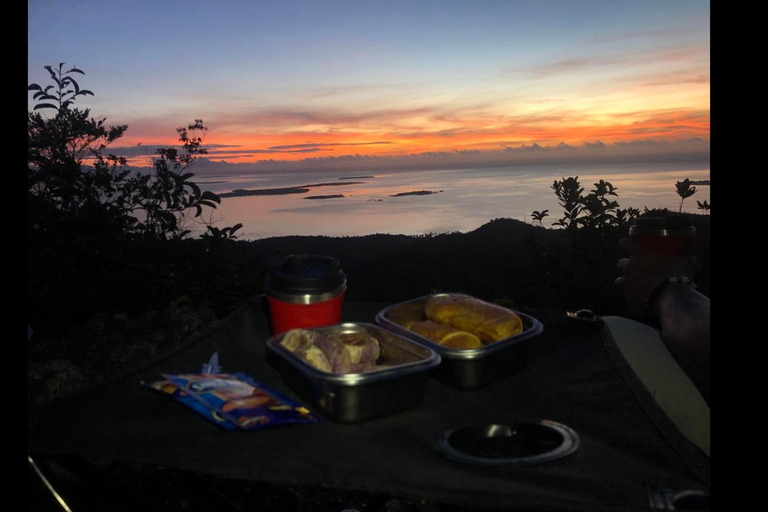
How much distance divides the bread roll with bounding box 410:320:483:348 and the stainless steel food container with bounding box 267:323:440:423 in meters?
0.11

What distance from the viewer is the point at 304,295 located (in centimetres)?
194

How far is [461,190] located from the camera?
20.0 metres

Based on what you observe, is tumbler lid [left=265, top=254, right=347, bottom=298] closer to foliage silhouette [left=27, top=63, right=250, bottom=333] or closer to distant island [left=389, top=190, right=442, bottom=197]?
foliage silhouette [left=27, top=63, right=250, bottom=333]

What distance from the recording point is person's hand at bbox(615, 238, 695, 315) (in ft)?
7.50

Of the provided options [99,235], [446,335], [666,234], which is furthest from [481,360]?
[99,235]

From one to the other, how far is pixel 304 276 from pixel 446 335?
1.74 ft

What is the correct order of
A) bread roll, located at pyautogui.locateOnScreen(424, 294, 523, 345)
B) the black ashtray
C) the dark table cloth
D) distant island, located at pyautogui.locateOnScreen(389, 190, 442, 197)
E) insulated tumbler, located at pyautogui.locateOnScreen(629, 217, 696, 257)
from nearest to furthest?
the dark table cloth < the black ashtray < bread roll, located at pyautogui.locateOnScreen(424, 294, 523, 345) < insulated tumbler, located at pyautogui.locateOnScreen(629, 217, 696, 257) < distant island, located at pyautogui.locateOnScreen(389, 190, 442, 197)

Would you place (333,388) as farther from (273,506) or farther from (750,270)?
(273,506)

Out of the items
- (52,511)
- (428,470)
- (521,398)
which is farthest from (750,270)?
(52,511)

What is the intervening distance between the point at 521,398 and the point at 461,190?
61.5 feet

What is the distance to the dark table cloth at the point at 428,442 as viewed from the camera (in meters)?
1.17

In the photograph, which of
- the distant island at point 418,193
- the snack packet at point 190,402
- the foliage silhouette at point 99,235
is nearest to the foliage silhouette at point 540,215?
the foliage silhouette at point 99,235

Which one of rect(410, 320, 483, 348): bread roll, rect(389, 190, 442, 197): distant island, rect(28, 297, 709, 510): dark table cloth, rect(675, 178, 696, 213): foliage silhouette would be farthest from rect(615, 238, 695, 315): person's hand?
rect(389, 190, 442, 197): distant island

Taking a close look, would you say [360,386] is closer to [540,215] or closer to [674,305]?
[674,305]
